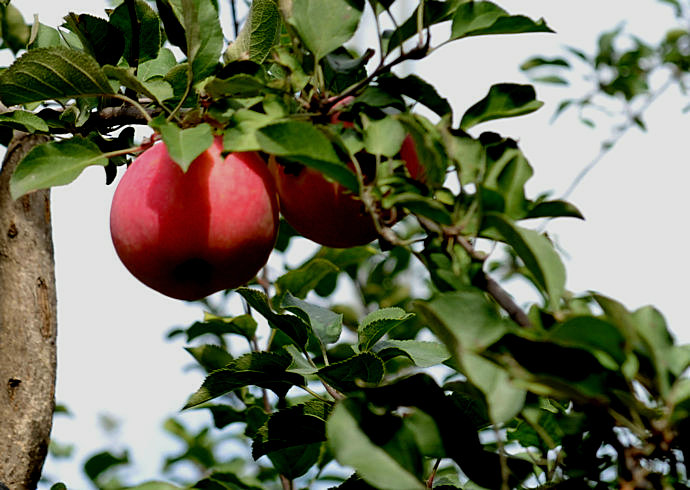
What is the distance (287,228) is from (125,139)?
1.07 meters

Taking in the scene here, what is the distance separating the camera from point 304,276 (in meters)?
2.00

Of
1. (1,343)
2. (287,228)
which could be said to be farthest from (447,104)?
(287,228)

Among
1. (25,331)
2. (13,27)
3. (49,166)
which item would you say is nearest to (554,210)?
(49,166)

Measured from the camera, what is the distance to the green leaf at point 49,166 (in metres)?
1.06

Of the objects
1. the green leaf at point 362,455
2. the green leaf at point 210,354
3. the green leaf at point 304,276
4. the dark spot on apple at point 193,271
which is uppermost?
the green leaf at point 362,455

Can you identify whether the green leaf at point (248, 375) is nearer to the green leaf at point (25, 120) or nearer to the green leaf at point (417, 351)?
the green leaf at point (417, 351)

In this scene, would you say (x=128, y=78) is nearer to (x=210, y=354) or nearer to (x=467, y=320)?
(x=467, y=320)

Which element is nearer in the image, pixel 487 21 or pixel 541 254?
pixel 541 254

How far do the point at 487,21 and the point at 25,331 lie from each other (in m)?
0.90

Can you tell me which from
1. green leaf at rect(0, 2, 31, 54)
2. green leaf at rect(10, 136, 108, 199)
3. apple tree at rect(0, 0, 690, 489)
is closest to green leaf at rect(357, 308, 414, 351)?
apple tree at rect(0, 0, 690, 489)

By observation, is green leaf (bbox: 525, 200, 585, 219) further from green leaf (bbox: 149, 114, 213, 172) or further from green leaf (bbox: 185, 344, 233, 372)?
green leaf (bbox: 185, 344, 233, 372)

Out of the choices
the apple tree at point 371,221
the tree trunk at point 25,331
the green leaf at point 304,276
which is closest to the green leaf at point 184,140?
the apple tree at point 371,221

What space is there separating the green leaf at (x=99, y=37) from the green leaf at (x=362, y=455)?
2.33 ft

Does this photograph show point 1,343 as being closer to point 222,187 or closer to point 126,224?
point 126,224
